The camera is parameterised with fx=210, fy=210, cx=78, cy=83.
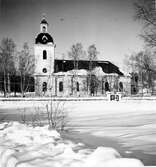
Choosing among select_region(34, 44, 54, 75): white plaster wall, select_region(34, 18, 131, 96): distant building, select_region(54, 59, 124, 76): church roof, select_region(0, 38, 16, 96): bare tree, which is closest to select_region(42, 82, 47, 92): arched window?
select_region(34, 18, 131, 96): distant building

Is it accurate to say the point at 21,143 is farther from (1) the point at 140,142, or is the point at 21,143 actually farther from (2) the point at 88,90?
(2) the point at 88,90

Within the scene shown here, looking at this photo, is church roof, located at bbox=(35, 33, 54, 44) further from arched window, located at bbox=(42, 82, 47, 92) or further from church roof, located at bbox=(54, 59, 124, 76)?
arched window, located at bbox=(42, 82, 47, 92)

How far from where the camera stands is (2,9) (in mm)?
6426

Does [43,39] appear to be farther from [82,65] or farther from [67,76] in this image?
[82,65]

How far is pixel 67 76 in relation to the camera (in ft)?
88.2

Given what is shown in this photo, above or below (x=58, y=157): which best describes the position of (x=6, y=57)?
above

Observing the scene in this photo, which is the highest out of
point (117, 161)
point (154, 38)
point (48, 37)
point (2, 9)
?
point (48, 37)

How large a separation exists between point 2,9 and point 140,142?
5.49 m

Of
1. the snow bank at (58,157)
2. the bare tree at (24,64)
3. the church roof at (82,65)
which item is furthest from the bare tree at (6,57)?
the snow bank at (58,157)

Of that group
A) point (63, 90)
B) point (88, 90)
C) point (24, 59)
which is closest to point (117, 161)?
point (24, 59)

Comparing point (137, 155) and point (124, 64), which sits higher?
point (124, 64)

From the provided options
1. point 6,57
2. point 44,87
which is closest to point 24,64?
point 6,57

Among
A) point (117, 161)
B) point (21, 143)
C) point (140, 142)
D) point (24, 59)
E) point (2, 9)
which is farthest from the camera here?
point (24, 59)

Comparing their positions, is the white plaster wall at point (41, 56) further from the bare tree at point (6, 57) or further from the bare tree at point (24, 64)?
the bare tree at point (6, 57)
